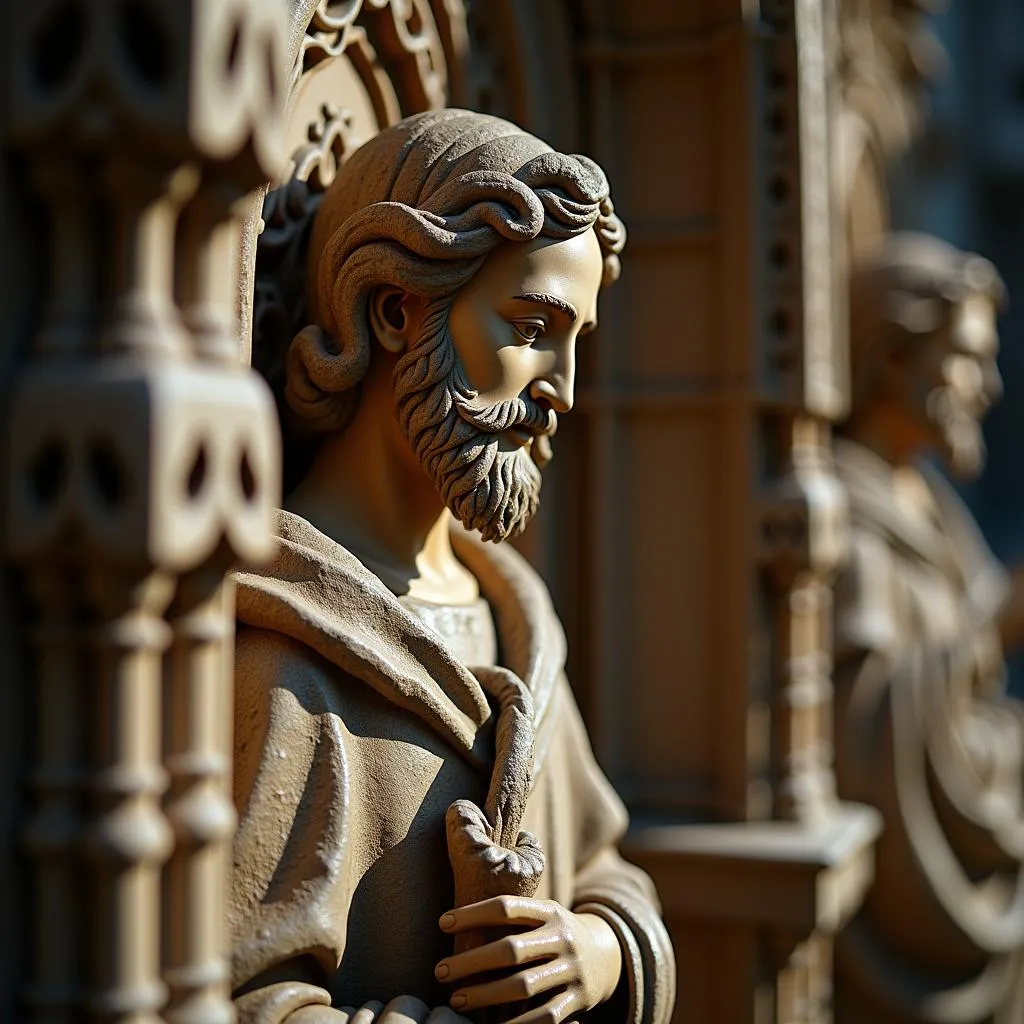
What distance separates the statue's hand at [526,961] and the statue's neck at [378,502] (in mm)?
404

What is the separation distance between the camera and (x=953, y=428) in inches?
149

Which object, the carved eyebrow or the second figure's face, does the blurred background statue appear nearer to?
the second figure's face

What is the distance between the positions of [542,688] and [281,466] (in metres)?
0.45

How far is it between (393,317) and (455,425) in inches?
6.5

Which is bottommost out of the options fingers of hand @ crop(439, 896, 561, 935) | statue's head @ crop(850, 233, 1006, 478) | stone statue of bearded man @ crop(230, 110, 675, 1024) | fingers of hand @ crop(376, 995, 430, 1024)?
fingers of hand @ crop(376, 995, 430, 1024)

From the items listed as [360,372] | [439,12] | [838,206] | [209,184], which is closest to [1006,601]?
[838,206]

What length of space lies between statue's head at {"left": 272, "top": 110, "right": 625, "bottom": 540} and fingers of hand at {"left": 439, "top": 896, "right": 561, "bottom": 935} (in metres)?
0.41

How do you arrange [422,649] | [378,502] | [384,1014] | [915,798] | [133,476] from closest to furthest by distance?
[133,476] < [384,1014] < [422,649] < [378,502] < [915,798]

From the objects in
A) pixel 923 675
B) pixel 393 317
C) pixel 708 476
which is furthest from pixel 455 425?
pixel 923 675

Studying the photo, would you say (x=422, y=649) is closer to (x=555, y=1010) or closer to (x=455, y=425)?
(x=455, y=425)

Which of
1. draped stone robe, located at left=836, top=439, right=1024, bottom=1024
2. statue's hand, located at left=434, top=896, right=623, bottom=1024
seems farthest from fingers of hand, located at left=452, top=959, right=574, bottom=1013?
draped stone robe, located at left=836, top=439, right=1024, bottom=1024

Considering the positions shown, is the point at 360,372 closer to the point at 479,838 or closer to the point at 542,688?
the point at 542,688

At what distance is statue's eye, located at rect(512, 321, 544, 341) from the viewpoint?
1.67m

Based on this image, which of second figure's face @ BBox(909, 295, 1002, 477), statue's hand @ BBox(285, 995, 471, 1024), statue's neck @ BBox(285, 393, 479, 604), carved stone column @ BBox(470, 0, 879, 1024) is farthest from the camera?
second figure's face @ BBox(909, 295, 1002, 477)
